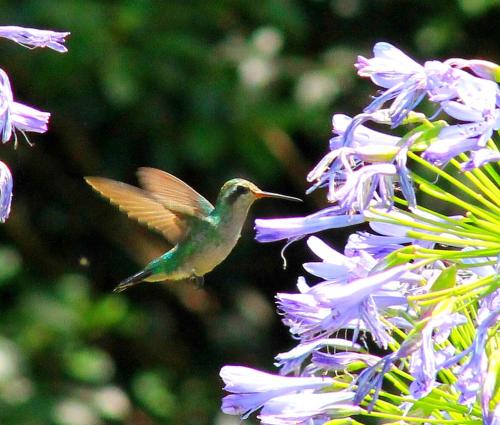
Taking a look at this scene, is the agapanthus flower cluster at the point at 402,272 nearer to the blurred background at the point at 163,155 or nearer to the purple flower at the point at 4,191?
the purple flower at the point at 4,191

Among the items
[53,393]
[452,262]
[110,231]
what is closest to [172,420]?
[53,393]

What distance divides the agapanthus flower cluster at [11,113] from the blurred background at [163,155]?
279 cm

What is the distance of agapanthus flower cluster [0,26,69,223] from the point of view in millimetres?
1622

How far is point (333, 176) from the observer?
1617 mm

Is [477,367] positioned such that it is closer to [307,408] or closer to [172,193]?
[307,408]

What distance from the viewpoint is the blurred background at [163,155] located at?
4.62 metres

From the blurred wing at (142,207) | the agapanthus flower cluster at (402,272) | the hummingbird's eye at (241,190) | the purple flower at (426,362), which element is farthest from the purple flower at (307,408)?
the hummingbird's eye at (241,190)

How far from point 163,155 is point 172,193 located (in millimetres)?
1804

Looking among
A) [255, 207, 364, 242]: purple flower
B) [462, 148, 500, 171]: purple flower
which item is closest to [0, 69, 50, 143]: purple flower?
[255, 207, 364, 242]: purple flower

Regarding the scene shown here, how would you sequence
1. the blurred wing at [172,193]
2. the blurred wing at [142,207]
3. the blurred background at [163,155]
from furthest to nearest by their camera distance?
the blurred background at [163,155] < the blurred wing at [172,193] < the blurred wing at [142,207]

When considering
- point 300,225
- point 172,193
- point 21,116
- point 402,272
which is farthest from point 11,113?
point 172,193

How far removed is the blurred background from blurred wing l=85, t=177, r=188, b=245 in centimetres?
157

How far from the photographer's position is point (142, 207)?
290cm

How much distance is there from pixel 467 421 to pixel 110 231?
152 inches
